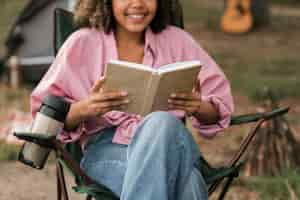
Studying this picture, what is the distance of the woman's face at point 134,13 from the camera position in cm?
295

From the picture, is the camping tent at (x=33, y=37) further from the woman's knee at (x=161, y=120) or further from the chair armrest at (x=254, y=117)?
the woman's knee at (x=161, y=120)

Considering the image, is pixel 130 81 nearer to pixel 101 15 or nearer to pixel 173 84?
pixel 173 84

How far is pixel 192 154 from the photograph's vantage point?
267 centimetres

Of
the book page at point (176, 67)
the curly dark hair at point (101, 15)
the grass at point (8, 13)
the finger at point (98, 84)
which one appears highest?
the curly dark hair at point (101, 15)

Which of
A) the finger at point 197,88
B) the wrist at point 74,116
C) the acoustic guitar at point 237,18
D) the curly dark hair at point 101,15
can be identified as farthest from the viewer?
the acoustic guitar at point 237,18

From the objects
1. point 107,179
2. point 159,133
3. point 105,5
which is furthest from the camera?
point 105,5

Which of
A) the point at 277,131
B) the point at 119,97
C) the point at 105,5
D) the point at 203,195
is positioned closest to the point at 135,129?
the point at 119,97

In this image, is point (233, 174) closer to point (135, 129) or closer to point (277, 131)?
point (135, 129)

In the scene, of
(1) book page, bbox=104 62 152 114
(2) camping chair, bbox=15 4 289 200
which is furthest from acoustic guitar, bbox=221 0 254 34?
(1) book page, bbox=104 62 152 114

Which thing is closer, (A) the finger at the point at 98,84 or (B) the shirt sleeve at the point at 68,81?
(A) the finger at the point at 98,84

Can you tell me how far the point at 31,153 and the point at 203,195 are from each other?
0.60 meters

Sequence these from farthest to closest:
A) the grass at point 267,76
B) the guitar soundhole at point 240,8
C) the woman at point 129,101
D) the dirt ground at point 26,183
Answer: the guitar soundhole at point 240,8
the grass at point 267,76
the dirt ground at point 26,183
the woman at point 129,101

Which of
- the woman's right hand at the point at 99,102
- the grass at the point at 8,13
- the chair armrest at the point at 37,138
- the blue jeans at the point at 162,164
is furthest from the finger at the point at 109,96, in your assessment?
the grass at the point at 8,13

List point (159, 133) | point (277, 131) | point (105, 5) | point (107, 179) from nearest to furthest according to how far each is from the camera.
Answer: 1. point (159, 133)
2. point (107, 179)
3. point (105, 5)
4. point (277, 131)
